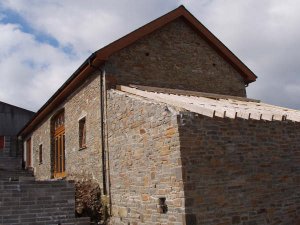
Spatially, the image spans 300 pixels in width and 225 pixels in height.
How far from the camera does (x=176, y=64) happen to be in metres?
12.4

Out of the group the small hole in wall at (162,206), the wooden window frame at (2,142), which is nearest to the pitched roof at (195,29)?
the small hole in wall at (162,206)

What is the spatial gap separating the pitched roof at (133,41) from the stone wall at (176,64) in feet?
0.70

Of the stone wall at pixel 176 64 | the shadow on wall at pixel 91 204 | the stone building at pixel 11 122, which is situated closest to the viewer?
the shadow on wall at pixel 91 204

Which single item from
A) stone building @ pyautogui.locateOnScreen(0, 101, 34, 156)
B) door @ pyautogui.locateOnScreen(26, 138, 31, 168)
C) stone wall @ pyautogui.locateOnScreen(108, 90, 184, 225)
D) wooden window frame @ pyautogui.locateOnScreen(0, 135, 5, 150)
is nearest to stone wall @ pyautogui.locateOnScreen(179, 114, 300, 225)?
stone wall @ pyautogui.locateOnScreen(108, 90, 184, 225)

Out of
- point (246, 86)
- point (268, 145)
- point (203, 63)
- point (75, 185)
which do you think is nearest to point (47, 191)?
point (75, 185)

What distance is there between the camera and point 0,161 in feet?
69.3

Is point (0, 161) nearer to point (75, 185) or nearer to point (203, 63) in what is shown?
point (75, 185)

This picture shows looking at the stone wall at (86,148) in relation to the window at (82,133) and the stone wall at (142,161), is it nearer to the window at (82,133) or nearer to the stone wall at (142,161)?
the window at (82,133)

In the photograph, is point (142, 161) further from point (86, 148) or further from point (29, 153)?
point (29, 153)

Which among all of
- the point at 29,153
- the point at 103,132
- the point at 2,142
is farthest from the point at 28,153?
the point at 103,132

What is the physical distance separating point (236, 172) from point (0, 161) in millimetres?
17043

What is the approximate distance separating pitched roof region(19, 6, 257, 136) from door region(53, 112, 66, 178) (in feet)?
2.20

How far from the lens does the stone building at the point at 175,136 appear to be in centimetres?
734

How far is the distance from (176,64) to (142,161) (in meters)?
4.95
